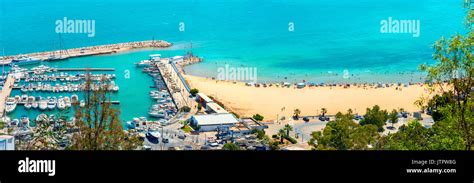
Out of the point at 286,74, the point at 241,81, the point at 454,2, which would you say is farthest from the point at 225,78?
the point at 454,2

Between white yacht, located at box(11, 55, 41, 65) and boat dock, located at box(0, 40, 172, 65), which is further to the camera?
boat dock, located at box(0, 40, 172, 65)

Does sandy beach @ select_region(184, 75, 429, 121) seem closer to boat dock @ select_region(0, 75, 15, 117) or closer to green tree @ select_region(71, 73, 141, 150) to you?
boat dock @ select_region(0, 75, 15, 117)

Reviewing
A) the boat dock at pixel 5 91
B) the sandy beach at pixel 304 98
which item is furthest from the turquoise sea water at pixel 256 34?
the boat dock at pixel 5 91

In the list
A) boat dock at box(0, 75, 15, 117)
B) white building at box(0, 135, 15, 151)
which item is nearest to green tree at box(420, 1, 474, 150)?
white building at box(0, 135, 15, 151)

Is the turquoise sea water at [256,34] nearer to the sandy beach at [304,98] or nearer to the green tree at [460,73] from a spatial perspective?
the sandy beach at [304,98]

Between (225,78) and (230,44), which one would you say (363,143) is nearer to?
(225,78)

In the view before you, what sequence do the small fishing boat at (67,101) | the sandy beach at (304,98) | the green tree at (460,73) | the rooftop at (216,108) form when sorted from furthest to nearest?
1. the sandy beach at (304,98)
2. the small fishing boat at (67,101)
3. the rooftop at (216,108)
4. the green tree at (460,73)

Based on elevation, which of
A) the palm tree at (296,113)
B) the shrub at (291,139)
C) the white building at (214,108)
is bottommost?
the shrub at (291,139)
